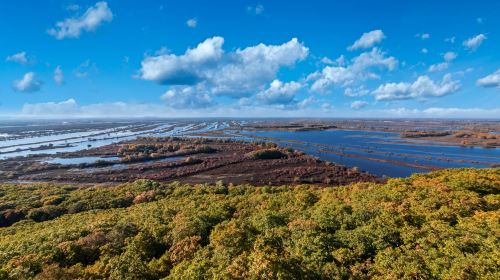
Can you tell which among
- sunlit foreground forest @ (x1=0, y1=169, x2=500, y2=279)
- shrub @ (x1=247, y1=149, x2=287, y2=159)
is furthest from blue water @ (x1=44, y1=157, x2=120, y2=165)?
sunlit foreground forest @ (x1=0, y1=169, x2=500, y2=279)

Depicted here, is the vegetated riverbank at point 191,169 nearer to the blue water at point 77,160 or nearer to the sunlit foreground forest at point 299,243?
the blue water at point 77,160

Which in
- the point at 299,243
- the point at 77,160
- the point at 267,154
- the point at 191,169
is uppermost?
the point at 299,243

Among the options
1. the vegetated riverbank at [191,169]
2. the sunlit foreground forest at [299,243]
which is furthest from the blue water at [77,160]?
the sunlit foreground forest at [299,243]

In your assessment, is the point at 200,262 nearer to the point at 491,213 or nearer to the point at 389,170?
the point at 491,213

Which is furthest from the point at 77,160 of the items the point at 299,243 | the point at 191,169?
the point at 299,243

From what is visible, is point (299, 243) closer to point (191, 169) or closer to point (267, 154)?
point (191, 169)

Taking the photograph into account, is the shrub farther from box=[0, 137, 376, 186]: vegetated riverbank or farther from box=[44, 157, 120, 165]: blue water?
box=[44, 157, 120, 165]: blue water

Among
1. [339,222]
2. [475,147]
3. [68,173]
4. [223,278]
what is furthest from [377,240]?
[475,147]
